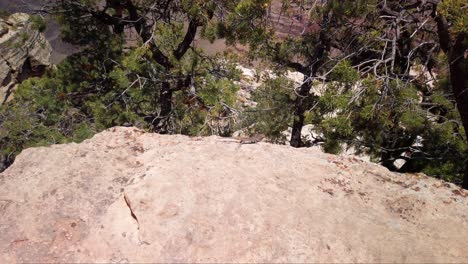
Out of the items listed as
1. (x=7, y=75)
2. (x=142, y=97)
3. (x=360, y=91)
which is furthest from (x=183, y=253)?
(x=7, y=75)

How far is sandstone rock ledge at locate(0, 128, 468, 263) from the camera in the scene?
2924 mm

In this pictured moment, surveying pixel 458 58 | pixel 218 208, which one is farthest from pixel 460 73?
pixel 218 208

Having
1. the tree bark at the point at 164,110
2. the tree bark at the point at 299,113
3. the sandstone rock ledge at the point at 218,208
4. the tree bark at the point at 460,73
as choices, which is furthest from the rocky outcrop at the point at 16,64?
the tree bark at the point at 460,73

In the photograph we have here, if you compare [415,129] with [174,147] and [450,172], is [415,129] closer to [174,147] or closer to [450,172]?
[450,172]

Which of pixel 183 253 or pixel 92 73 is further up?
pixel 183 253

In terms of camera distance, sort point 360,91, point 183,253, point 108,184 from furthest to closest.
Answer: point 360,91
point 108,184
point 183,253

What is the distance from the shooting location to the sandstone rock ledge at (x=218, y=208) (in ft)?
9.59

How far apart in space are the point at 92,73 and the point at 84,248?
6620 mm

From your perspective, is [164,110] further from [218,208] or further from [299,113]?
[218,208]

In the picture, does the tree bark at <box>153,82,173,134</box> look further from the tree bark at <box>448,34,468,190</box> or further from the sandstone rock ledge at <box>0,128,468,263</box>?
the tree bark at <box>448,34,468,190</box>

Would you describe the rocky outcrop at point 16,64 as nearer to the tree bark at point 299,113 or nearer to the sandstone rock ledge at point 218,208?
the tree bark at point 299,113

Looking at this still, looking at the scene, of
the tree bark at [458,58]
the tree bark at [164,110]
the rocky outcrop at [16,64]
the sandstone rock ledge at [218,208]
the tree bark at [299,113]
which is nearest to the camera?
the sandstone rock ledge at [218,208]

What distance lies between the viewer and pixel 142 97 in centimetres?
868

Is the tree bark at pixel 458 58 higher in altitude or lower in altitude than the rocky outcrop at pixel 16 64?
higher
